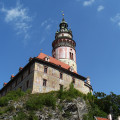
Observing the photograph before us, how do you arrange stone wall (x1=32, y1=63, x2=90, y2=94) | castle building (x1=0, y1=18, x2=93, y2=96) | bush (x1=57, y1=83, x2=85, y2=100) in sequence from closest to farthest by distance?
bush (x1=57, y1=83, x2=85, y2=100) → stone wall (x1=32, y1=63, x2=90, y2=94) → castle building (x1=0, y1=18, x2=93, y2=96)

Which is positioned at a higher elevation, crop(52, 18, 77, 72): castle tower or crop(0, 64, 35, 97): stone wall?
crop(52, 18, 77, 72): castle tower

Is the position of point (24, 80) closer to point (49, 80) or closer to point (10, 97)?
point (49, 80)

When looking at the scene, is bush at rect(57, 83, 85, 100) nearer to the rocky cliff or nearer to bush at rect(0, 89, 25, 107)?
the rocky cliff

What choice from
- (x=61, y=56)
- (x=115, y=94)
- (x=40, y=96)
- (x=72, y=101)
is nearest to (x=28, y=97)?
(x=40, y=96)

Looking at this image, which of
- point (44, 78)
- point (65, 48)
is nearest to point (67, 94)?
point (44, 78)

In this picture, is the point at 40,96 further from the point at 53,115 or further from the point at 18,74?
the point at 18,74

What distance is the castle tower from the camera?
49.5 metres

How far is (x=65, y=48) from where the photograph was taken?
50.8m

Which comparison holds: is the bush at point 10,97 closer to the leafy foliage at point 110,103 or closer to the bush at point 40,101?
the bush at point 40,101

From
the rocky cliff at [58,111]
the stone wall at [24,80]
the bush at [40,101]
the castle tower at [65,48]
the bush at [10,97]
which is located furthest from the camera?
the castle tower at [65,48]

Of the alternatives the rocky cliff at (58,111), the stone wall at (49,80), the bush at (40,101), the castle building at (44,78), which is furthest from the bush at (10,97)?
the bush at (40,101)

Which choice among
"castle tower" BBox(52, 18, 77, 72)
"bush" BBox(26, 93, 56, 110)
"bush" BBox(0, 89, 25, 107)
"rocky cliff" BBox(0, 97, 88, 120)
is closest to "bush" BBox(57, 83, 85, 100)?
"rocky cliff" BBox(0, 97, 88, 120)

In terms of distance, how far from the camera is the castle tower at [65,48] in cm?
4950

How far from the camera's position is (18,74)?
40125 mm
